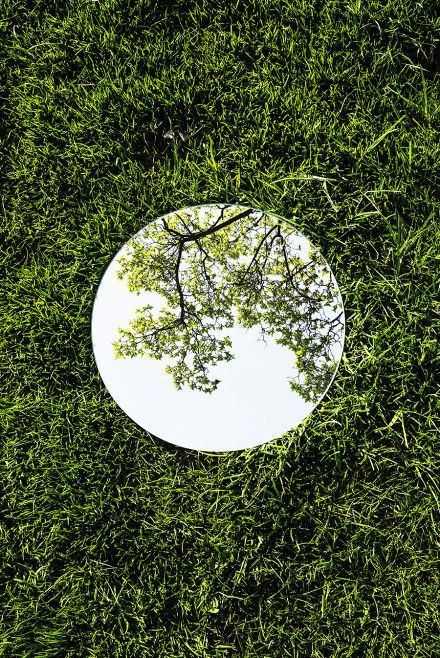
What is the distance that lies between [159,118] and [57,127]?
61cm

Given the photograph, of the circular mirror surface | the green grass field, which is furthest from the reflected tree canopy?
the green grass field

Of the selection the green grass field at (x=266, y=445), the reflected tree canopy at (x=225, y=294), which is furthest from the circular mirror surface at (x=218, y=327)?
the green grass field at (x=266, y=445)

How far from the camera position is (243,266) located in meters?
2.81

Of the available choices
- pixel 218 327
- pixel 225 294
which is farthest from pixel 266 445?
pixel 225 294

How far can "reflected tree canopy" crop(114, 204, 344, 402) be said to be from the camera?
8.89 ft

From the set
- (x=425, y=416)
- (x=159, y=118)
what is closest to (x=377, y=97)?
(x=159, y=118)

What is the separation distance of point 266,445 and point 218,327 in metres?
0.68

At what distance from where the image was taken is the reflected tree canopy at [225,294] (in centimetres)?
271

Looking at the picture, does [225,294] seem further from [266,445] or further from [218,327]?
[266,445]

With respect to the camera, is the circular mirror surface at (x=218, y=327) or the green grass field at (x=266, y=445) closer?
the circular mirror surface at (x=218, y=327)

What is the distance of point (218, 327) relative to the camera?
8.93ft

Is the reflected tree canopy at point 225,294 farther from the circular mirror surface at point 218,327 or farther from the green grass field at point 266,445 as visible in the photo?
the green grass field at point 266,445

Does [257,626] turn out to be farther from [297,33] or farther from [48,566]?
[297,33]

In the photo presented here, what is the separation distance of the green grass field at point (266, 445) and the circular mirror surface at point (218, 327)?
0.84ft
